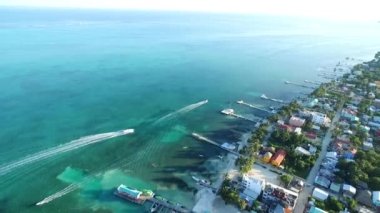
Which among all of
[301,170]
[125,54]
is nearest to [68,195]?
[301,170]

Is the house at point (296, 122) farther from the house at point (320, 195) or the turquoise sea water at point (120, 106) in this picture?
the house at point (320, 195)

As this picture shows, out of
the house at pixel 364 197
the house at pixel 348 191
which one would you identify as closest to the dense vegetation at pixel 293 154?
the house at pixel 348 191

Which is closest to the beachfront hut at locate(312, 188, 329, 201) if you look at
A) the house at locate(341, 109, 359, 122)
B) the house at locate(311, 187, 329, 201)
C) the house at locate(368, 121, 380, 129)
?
the house at locate(311, 187, 329, 201)

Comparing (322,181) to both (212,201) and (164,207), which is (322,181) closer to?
(212,201)

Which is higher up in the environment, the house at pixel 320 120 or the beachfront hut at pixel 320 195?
the house at pixel 320 120

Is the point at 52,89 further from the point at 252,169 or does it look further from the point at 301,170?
the point at 301,170

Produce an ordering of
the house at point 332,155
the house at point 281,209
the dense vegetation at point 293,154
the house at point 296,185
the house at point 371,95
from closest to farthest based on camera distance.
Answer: the house at point 281,209
the house at point 296,185
the dense vegetation at point 293,154
the house at point 332,155
the house at point 371,95
